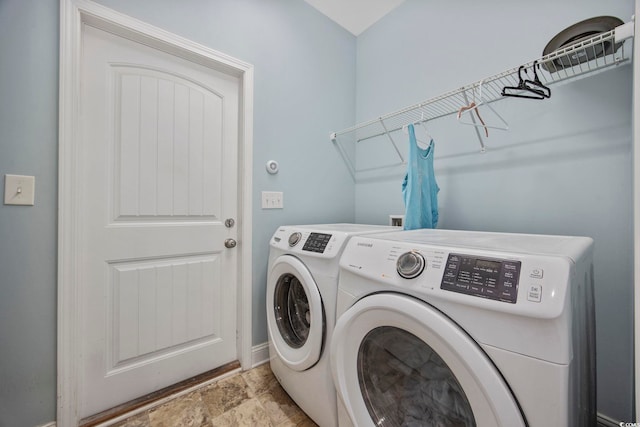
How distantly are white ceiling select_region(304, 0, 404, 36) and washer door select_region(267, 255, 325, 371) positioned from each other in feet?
6.27

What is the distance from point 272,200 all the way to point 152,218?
0.68m

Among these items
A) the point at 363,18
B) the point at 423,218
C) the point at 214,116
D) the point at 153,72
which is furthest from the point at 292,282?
the point at 363,18

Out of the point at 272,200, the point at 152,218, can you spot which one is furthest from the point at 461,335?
the point at 152,218

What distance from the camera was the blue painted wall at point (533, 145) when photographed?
105cm

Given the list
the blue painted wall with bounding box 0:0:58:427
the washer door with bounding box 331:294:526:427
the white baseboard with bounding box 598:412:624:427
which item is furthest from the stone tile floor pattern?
the white baseboard with bounding box 598:412:624:427

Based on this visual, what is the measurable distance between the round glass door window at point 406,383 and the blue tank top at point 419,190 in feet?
2.27

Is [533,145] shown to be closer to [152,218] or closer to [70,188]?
[152,218]

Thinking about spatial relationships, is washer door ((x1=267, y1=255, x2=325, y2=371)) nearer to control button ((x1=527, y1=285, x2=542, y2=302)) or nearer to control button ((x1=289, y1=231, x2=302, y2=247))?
control button ((x1=289, y1=231, x2=302, y2=247))

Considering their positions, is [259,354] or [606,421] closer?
[606,421]

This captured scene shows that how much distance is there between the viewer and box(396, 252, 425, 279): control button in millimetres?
695

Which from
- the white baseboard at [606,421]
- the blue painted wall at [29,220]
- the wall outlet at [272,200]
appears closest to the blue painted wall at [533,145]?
Answer: the white baseboard at [606,421]

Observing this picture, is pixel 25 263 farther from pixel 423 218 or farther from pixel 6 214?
pixel 423 218

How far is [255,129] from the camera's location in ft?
5.32

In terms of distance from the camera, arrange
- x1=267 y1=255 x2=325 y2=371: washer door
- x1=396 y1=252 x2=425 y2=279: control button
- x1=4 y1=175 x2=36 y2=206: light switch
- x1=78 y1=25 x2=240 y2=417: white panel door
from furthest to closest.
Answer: x1=78 y1=25 x2=240 y2=417: white panel door, x1=267 y1=255 x2=325 y2=371: washer door, x1=4 y1=175 x2=36 y2=206: light switch, x1=396 y1=252 x2=425 y2=279: control button
